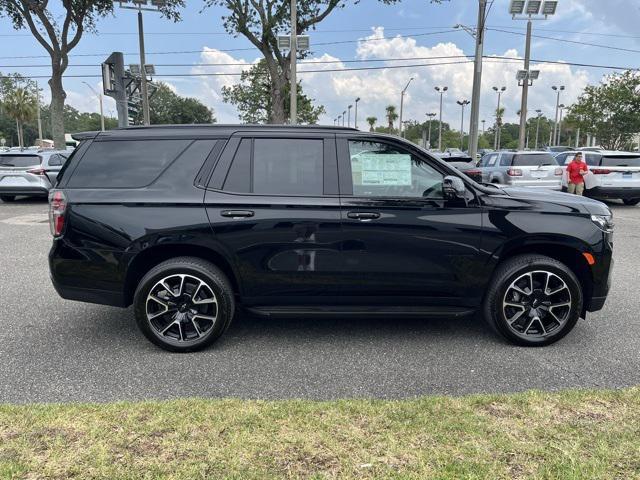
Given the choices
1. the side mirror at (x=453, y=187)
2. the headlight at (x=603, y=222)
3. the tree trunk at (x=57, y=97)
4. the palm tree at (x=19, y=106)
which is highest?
the palm tree at (x=19, y=106)

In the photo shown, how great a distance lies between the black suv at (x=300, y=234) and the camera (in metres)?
3.91

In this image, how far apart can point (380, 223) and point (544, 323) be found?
1673 millimetres

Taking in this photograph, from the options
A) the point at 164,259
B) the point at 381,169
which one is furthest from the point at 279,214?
the point at 164,259

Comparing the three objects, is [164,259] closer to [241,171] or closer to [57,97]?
[241,171]

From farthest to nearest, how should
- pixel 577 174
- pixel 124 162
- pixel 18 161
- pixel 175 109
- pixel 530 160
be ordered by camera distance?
pixel 175 109, pixel 530 160, pixel 18 161, pixel 577 174, pixel 124 162

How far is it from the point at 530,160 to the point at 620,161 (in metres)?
2.37

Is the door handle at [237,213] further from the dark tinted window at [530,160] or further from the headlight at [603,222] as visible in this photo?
the dark tinted window at [530,160]

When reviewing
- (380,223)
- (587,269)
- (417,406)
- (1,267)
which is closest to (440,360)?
(417,406)

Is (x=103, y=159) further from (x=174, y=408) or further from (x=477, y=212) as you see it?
(x=477, y=212)

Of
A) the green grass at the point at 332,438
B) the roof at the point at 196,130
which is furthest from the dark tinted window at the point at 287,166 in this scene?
the green grass at the point at 332,438

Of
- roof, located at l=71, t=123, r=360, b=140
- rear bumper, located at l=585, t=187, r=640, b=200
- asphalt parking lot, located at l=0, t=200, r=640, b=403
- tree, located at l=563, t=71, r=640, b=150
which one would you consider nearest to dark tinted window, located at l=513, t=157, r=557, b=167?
rear bumper, located at l=585, t=187, r=640, b=200

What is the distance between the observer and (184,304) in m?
3.99

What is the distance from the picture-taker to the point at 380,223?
395 centimetres

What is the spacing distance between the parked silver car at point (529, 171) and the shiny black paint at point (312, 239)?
1058 cm
